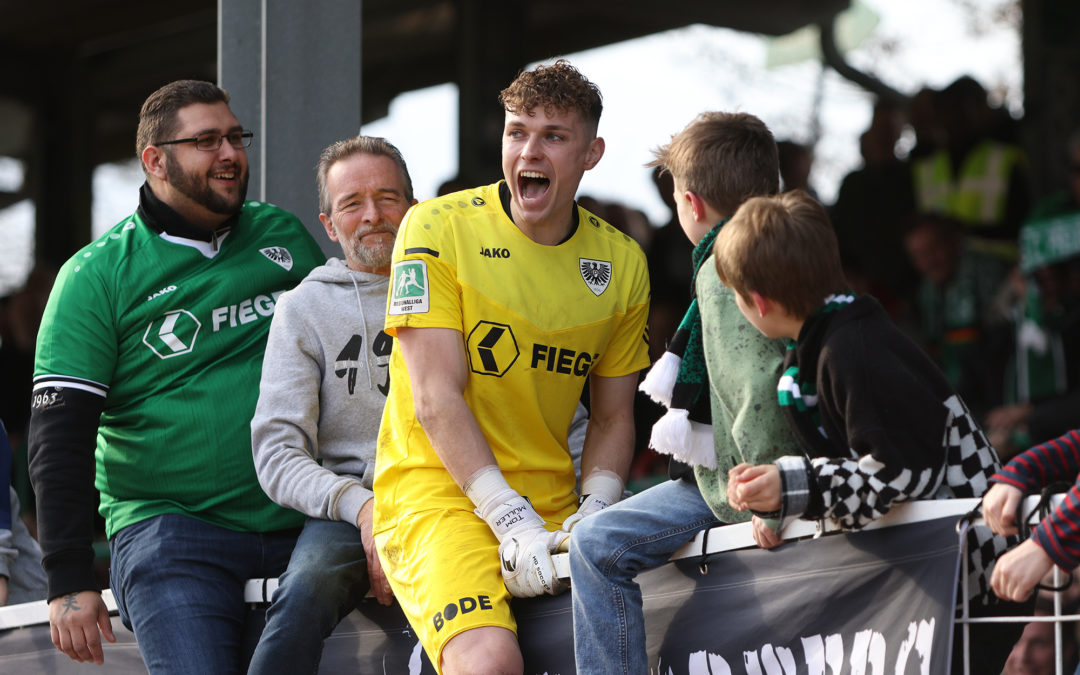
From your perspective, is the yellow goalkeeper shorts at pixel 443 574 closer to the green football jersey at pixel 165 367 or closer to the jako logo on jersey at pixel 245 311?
the green football jersey at pixel 165 367

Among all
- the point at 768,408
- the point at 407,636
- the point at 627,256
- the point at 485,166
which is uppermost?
the point at 485,166

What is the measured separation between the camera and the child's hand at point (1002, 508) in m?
2.77

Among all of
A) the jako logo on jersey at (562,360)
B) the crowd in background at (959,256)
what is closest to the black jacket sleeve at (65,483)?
the jako logo on jersey at (562,360)

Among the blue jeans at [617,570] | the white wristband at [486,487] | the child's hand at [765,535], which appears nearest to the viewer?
the child's hand at [765,535]

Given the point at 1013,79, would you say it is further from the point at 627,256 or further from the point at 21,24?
the point at 21,24

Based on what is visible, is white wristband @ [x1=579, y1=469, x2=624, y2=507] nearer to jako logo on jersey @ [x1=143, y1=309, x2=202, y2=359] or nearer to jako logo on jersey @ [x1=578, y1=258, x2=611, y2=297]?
jako logo on jersey @ [x1=578, y1=258, x2=611, y2=297]

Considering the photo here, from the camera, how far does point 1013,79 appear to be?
10.5 meters

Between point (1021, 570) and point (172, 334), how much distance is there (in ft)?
8.86

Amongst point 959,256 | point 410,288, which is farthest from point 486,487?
point 959,256

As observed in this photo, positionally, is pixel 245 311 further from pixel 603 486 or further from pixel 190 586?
pixel 603 486

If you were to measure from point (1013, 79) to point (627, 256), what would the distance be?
731 cm

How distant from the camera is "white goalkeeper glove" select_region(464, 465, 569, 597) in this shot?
3502mm

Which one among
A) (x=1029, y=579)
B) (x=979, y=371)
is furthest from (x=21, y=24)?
(x=1029, y=579)

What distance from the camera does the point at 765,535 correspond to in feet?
10.4
